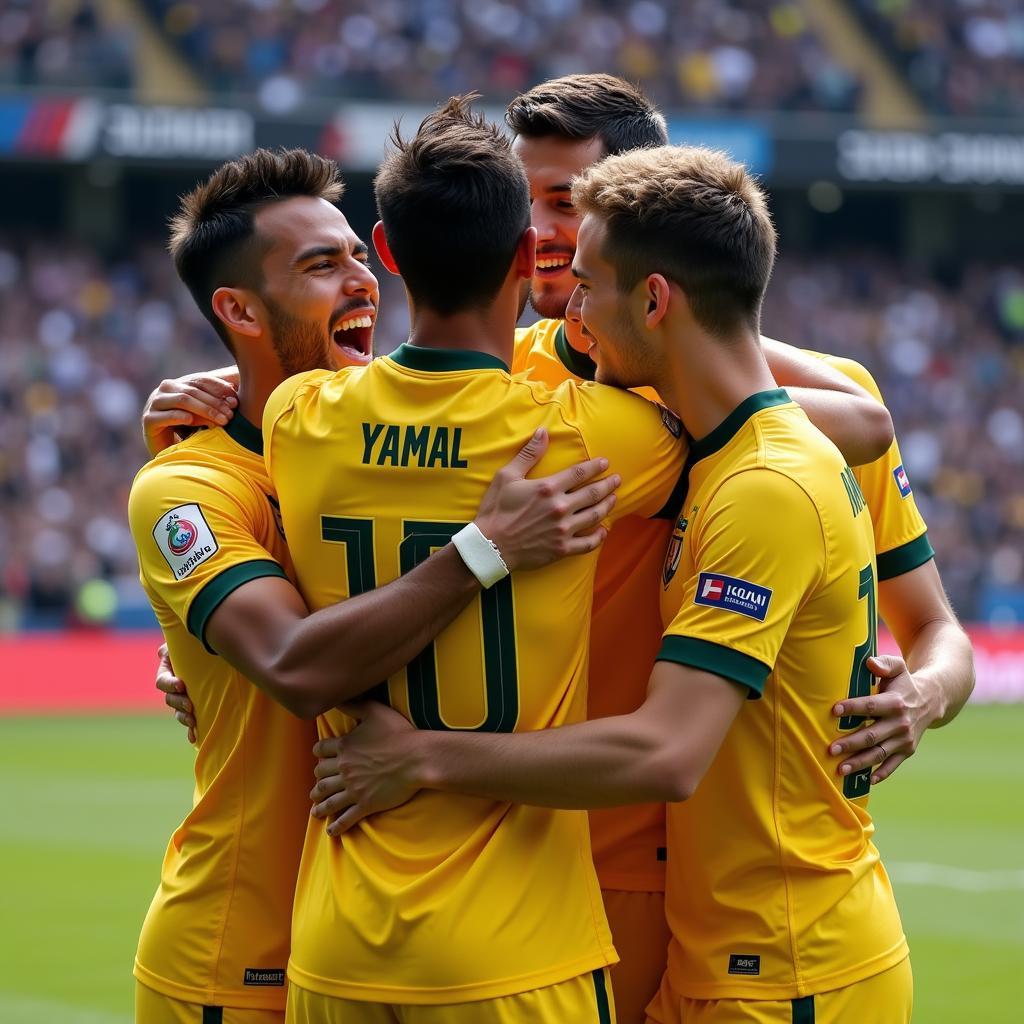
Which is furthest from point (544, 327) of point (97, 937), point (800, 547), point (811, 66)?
point (811, 66)

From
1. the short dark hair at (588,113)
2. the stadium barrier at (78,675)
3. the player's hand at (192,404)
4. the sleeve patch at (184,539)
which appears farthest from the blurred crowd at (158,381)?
the sleeve patch at (184,539)

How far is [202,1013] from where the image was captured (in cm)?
332

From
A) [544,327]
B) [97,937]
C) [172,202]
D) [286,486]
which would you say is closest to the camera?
[286,486]

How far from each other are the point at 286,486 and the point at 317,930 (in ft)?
2.58

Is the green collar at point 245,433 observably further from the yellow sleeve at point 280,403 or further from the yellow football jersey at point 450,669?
the yellow football jersey at point 450,669

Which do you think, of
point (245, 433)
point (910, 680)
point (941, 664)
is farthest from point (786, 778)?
point (245, 433)

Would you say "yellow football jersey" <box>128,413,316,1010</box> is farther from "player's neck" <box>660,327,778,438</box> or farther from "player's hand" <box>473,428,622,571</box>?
"player's neck" <box>660,327,778,438</box>

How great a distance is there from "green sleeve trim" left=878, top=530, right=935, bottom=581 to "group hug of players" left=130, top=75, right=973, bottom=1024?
1.22 feet

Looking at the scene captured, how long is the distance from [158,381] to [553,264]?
1947 centimetres

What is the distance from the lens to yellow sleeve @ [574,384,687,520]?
9.53 feet

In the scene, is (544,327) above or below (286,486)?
above

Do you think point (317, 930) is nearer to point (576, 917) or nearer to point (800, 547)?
point (576, 917)

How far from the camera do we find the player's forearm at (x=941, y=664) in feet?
11.0

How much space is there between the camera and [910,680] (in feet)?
10.5
